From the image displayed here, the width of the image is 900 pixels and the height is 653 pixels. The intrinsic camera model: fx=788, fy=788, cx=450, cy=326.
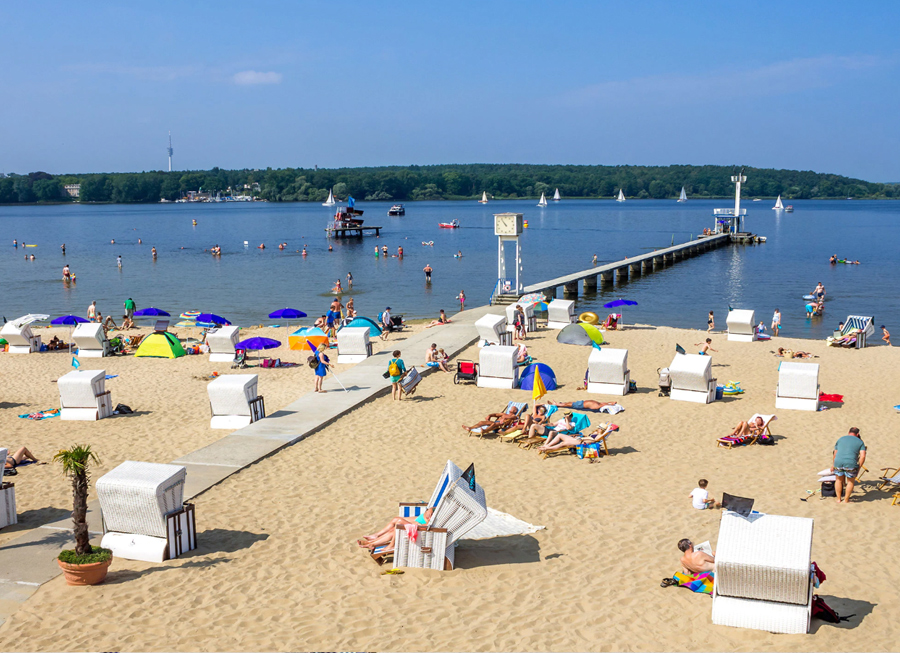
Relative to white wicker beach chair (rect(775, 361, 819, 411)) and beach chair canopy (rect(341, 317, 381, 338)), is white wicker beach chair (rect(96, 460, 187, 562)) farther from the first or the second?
beach chair canopy (rect(341, 317, 381, 338))

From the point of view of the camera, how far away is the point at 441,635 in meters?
7.11

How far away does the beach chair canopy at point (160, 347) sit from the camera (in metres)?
22.9

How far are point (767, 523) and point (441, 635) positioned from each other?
126 inches

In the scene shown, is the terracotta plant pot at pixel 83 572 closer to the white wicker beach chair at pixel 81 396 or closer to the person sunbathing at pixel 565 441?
the person sunbathing at pixel 565 441

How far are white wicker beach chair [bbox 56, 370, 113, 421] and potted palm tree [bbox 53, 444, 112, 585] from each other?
8089 millimetres

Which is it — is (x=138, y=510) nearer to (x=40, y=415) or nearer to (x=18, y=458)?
(x=18, y=458)

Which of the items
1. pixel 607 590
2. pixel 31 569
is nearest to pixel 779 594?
pixel 607 590

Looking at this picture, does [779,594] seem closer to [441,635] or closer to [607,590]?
[607,590]

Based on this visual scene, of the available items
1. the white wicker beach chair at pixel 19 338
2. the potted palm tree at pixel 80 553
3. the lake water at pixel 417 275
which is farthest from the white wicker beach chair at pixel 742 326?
the white wicker beach chair at pixel 19 338

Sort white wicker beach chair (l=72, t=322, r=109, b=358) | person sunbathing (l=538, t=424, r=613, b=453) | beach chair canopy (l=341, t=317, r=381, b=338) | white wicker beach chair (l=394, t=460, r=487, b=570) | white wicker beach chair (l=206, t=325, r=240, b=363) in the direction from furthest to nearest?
white wicker beach chair (l=72, t=322, r=109, b=358)
beach chair canopy (l=341, t=317, r=381, b=338)
white wicker beach chair (l=206, t=325, r=240, b=363)
person sunbathing (l=538, t=424, r=613, b=453)
white wicker beach chair (l=394, t=460, r=487, b=570)

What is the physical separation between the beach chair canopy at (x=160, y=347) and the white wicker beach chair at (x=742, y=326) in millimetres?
17115

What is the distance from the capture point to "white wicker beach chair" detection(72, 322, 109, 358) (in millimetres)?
23125

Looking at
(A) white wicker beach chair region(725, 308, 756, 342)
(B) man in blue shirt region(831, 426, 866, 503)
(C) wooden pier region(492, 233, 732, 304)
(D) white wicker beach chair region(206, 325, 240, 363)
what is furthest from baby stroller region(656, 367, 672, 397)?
(C) wooden pier region(492, 233, 732, 304)

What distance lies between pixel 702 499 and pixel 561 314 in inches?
658
